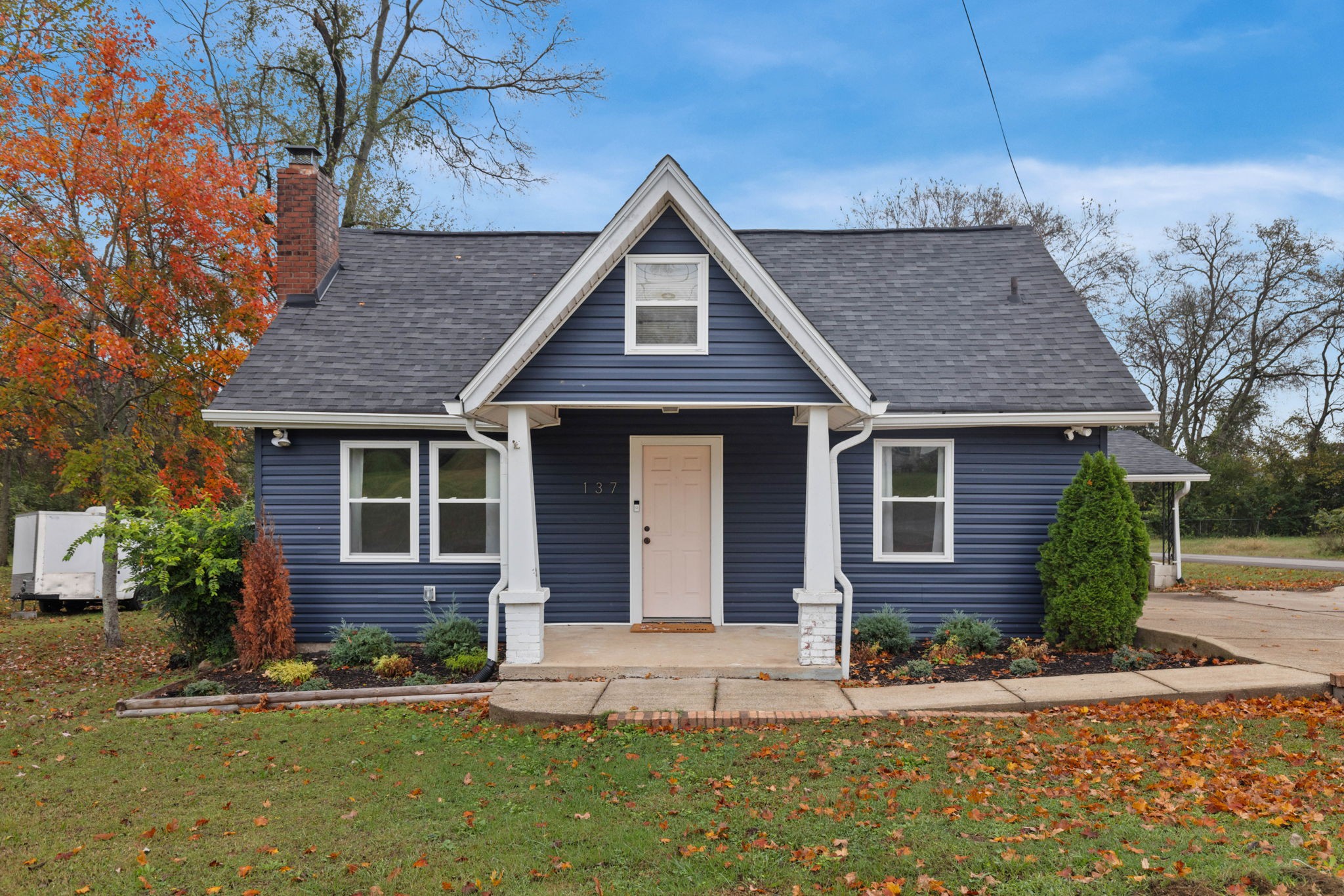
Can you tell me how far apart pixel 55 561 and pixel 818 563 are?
16.6m

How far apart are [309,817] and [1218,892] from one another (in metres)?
4.74

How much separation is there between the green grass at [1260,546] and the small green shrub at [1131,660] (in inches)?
809

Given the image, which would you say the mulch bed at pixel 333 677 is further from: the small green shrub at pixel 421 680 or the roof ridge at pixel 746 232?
the roof ridge at pixel 746 232

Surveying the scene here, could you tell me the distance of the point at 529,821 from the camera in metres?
4.94

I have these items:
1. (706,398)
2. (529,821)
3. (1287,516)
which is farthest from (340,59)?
(1287,516)

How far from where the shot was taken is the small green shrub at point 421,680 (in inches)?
349

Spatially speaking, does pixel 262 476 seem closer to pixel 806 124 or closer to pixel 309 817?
pixel 309 817

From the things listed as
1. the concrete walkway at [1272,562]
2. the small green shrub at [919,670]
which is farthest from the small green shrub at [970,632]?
the concrete walkway at [1272,562]

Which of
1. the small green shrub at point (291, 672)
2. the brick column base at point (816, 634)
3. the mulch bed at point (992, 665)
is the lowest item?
the small green shrub at point (291, 672)

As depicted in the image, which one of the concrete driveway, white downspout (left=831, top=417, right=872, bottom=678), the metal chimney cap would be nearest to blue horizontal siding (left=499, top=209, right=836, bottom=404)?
white downspout (left=831, top=417, right=872, bottom=678)

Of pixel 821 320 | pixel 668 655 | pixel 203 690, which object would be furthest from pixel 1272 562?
pixel 203 690

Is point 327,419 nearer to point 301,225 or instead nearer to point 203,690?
point 203,690

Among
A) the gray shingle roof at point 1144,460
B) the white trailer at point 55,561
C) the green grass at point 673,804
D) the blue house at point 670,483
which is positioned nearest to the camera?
the green grass at point 673,804

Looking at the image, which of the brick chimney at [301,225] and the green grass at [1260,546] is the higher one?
the brick chimney at [301,225]
